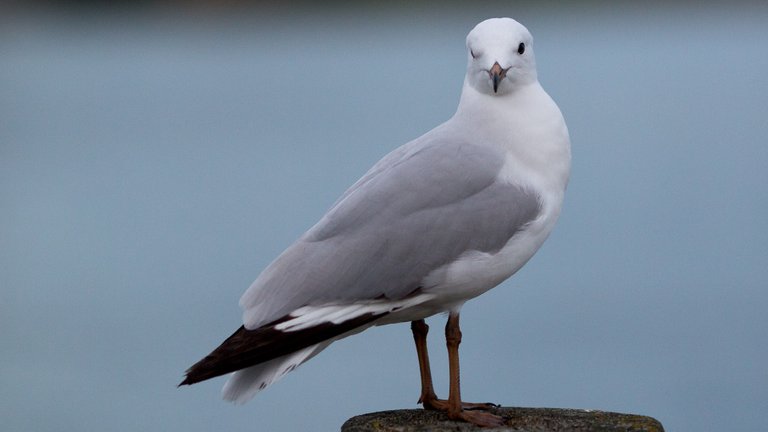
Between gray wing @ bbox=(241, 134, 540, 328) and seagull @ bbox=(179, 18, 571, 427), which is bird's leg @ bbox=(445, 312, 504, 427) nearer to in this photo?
seagull @ bbox=(179, 18, 571, 427)

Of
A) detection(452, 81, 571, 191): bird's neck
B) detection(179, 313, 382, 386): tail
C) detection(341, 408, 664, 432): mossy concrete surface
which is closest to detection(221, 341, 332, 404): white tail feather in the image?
detection(179, 313, 382, 386): tail

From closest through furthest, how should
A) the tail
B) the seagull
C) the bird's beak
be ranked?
1. the tail
2. the seagull
3. the bird's beak

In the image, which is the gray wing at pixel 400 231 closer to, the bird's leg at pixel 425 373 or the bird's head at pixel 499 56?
the bird's head at pixel 499 56

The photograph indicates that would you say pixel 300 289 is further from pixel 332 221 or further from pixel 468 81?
pixel 468 81

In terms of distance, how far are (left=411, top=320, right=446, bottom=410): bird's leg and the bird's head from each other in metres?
0.59

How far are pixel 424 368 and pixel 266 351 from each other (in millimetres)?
554

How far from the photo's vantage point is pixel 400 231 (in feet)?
9.98

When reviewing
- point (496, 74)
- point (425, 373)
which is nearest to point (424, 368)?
point (425, 373)

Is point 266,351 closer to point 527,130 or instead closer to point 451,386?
point 451,386

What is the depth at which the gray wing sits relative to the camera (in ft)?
9.80

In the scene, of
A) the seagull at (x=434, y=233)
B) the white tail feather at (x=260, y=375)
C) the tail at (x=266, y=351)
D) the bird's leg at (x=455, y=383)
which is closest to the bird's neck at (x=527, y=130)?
the seagull at (x=434, y=233)

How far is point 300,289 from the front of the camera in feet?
9.78

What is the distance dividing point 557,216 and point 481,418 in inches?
19.6

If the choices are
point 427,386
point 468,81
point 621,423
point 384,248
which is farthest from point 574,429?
point 468,81
